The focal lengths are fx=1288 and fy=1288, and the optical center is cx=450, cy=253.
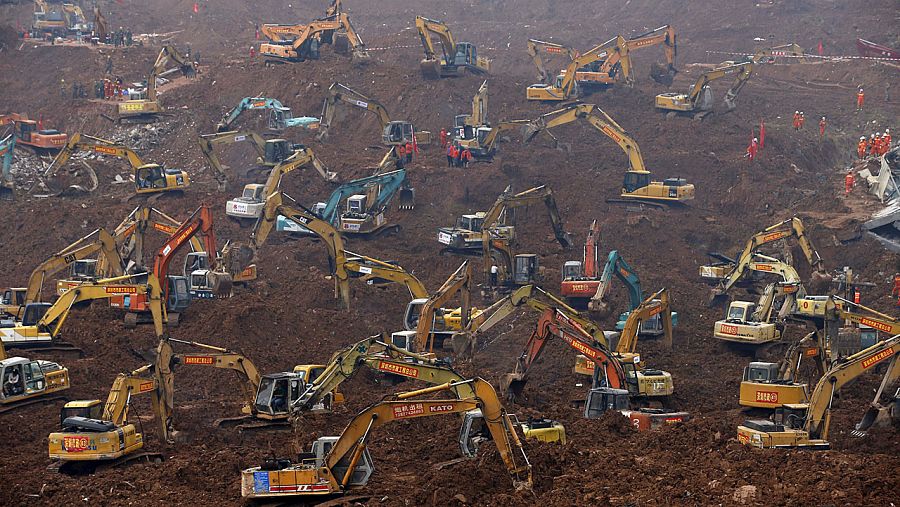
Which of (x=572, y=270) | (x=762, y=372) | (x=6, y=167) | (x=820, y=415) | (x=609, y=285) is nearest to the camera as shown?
(x=820, y=415)

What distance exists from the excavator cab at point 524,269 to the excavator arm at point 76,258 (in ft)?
47.2

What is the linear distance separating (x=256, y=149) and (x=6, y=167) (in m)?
11.9

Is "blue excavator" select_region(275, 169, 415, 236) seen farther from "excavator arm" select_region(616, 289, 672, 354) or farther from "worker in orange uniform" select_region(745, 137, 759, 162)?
"worker in orange uniform" select_region(745, 137, 759, 162)

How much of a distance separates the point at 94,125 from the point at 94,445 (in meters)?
43.0

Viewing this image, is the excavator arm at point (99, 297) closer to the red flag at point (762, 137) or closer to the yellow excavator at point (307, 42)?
the red flag at point (762, 137)

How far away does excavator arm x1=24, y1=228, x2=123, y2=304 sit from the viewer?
42812 millimetres

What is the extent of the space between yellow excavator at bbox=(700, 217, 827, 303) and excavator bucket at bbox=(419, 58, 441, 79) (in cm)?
2821

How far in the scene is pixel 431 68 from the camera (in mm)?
72625

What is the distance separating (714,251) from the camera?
178 feet

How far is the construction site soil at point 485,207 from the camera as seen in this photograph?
1107 inches

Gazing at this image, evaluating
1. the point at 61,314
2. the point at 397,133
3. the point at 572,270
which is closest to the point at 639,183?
the point at 397,133

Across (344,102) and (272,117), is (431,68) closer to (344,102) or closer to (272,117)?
(344,102)

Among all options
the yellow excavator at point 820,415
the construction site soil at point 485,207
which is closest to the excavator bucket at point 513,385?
the construction site soil at point 485,207

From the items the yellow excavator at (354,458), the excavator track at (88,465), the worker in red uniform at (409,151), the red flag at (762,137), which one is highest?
the yellow excavator at (354,458)
